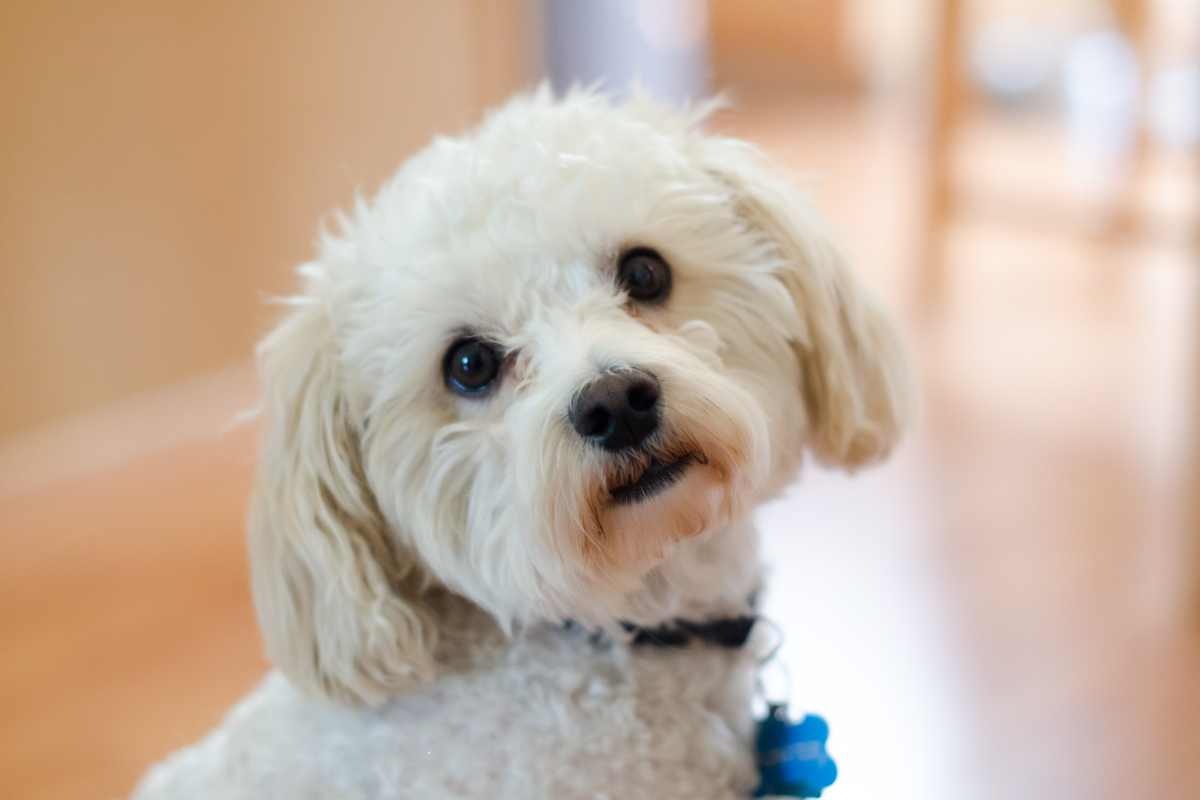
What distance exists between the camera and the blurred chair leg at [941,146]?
3254 mm

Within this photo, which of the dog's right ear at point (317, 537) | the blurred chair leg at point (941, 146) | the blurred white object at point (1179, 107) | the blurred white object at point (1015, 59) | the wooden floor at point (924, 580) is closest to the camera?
the dog's right ear at point (317, 537)

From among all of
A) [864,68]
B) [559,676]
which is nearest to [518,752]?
[559,676]

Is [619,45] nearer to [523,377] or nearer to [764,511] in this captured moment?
[764,511]

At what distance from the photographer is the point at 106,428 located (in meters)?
2.55

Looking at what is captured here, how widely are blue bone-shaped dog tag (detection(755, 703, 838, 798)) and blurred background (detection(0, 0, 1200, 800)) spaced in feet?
1.33

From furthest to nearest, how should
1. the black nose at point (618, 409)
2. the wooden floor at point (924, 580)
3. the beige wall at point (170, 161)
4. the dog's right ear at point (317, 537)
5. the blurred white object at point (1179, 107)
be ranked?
the blurred white object at point (1179, 107), the beige wall at point (170, 161), the wooden floor at point (924, 580), the dog's right ear at point (317, 537), the black nose at point (618, 409)

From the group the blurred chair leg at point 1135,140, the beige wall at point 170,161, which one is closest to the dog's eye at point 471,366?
the beige wall at point 170,161

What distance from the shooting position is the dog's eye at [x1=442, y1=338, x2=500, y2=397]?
3.06 ft

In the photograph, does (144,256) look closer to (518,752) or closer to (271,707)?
(271,707)

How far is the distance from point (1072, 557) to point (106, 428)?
180 centimetres

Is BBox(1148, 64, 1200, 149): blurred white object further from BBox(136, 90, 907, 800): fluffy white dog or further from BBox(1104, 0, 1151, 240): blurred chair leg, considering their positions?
BBox(136, 90, 907, 800): fluffy white dog

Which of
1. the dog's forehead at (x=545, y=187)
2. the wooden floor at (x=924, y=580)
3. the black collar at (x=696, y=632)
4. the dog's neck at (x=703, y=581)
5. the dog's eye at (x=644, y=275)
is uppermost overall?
the dog's forehead at (x=545, y=187)

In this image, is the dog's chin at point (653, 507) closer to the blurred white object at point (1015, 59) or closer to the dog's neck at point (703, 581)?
the dog's neck at point (703, 581)

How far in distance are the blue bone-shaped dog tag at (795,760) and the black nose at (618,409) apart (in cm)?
32
